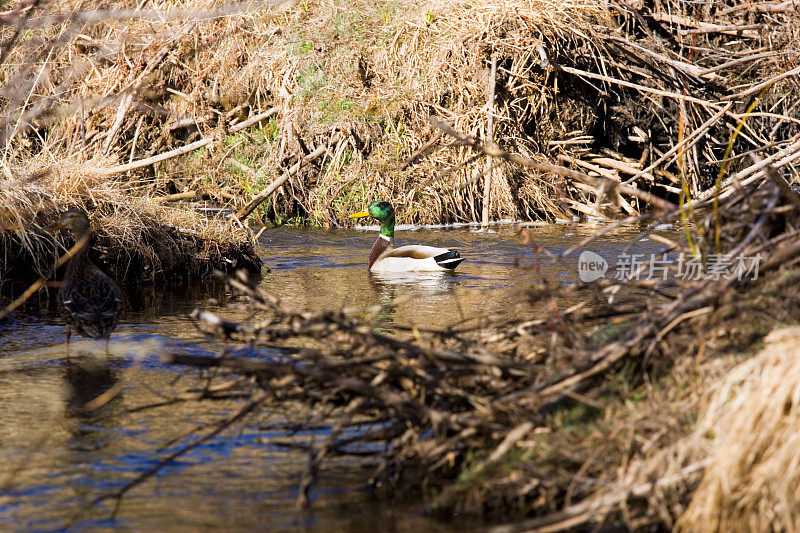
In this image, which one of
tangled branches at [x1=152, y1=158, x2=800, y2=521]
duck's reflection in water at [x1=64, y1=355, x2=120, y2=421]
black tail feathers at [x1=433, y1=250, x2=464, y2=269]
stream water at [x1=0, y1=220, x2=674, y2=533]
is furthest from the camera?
black tail feathers at [x1=433, y1=250, x2=464, y2=269]

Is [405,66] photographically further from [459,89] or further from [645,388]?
[645,388]

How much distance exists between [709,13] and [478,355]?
32.1 ft

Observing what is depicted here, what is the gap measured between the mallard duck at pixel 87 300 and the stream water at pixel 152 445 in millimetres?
206

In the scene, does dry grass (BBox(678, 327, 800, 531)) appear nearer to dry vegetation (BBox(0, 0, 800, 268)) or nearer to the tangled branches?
the tangled branches

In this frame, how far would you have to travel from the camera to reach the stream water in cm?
356

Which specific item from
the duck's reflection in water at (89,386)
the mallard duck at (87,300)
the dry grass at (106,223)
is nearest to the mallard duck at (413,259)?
the dry grass at (106,223)

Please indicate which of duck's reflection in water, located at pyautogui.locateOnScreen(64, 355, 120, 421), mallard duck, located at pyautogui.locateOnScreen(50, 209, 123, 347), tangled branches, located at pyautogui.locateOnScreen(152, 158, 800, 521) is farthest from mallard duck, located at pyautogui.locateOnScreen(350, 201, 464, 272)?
tangled branches, located at pyautogui.locateOnScreen(152, 158, 800, 521)

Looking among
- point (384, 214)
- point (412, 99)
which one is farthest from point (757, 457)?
point (412, 99)

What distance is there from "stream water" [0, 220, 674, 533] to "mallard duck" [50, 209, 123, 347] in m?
0.21

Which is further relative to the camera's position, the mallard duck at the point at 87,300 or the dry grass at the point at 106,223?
the dry grass at the point at 106,223

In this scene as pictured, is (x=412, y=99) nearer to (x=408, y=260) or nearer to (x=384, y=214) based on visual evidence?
(x=384, y=214)

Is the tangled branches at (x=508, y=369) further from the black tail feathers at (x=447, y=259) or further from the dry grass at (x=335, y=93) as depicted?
the dry grass at (x=335, y=93)

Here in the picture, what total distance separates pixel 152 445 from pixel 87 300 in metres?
2.02

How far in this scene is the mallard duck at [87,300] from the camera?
6008mm
